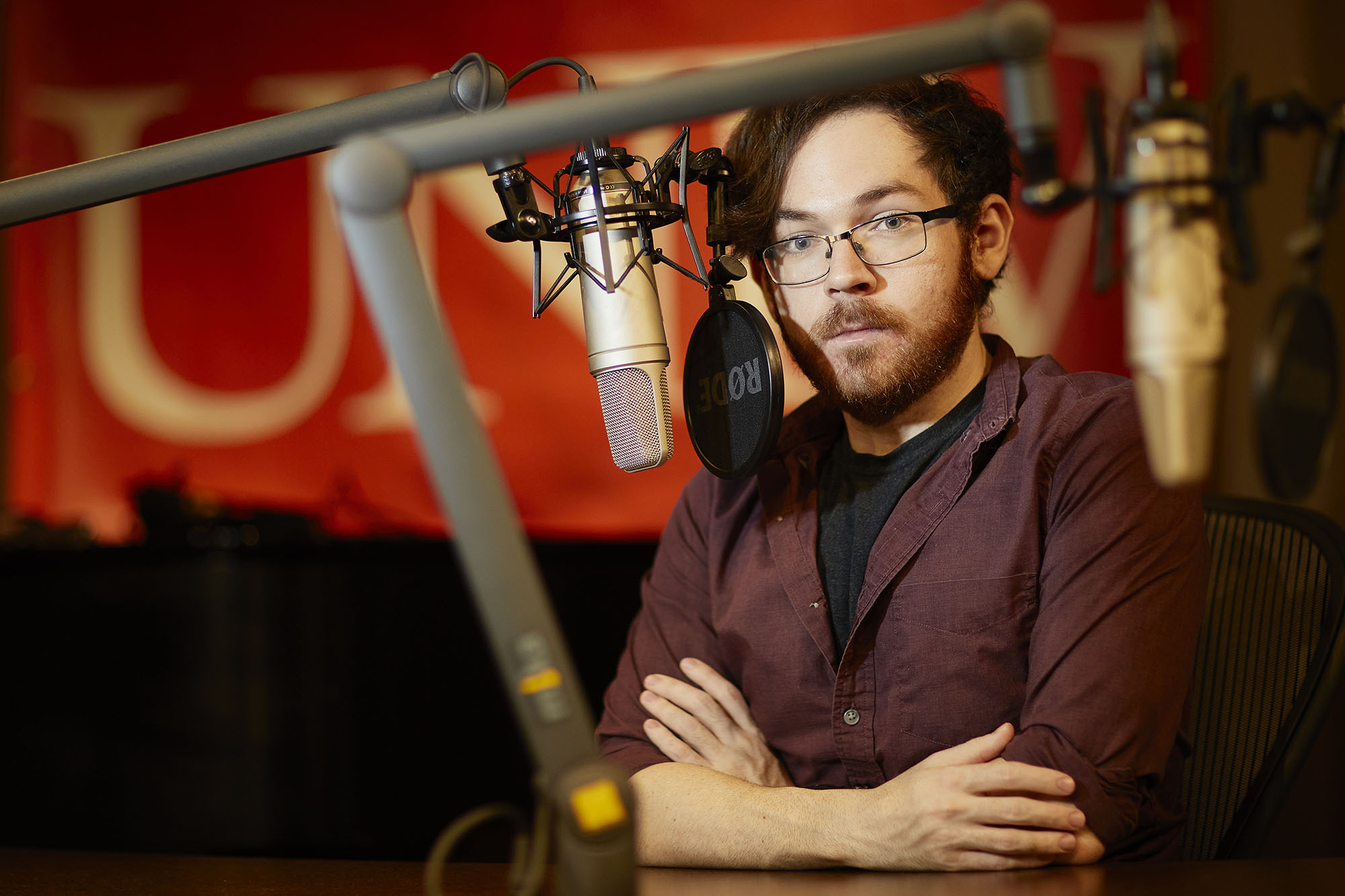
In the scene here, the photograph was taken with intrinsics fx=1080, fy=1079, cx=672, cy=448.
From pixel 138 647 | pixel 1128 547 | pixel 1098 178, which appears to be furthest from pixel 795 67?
pixel 138 647

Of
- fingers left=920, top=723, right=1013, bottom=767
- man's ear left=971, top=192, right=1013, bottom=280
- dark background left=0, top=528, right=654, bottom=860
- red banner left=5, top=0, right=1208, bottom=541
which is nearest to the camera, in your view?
fingers left=920, top=723, right=1013, bottom=767

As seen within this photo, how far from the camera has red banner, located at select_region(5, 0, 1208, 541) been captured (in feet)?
10.7

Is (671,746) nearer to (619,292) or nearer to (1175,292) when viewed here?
(619,292)

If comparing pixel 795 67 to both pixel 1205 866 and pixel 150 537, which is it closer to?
pixel 1205 866

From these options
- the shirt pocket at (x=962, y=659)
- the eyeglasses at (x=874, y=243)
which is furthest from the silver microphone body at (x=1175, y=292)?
the eyeglasses at (x=874, y=243)

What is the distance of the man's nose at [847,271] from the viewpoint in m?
1.46

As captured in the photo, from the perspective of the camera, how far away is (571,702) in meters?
A: 0.69

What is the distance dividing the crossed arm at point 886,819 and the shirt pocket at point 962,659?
137 mm

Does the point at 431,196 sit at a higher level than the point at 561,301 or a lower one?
higher

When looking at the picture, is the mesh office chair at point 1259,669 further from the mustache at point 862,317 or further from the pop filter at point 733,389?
the pop filter at point 733,389

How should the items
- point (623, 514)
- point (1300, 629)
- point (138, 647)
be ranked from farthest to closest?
1. point (623, 514)
2. point (138, 647)
3. point (1300, 629)

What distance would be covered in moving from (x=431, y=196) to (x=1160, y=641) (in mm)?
2644

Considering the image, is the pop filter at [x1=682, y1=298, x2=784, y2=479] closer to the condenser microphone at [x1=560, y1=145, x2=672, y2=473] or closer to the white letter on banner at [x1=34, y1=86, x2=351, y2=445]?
the condenser microphone at [x1=560, y1=145, x2=672, y2=473]

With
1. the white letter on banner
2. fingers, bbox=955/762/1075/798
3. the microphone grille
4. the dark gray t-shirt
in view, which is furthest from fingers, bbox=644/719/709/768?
the white letter on banner
